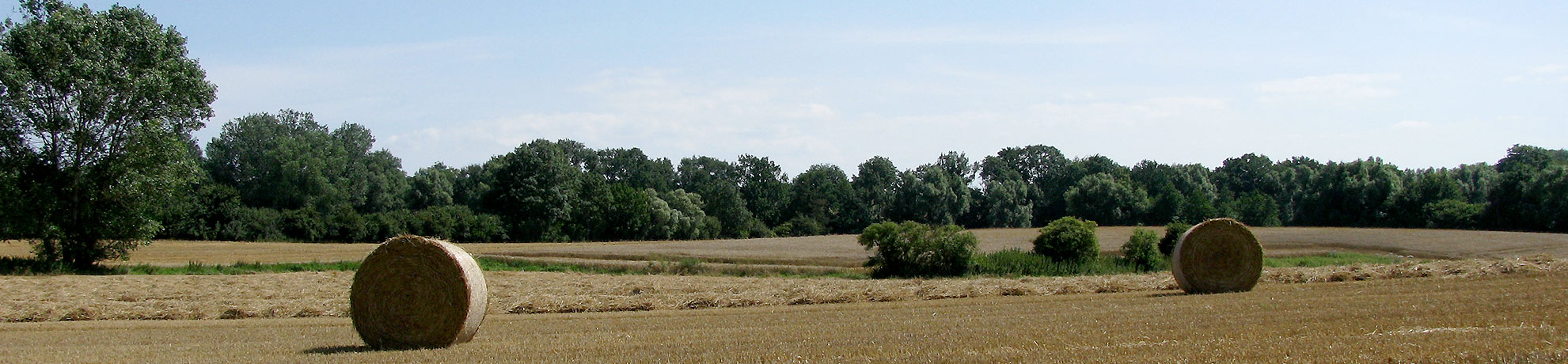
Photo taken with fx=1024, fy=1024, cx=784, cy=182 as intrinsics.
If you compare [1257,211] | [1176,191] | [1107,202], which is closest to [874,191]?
[1107,202]

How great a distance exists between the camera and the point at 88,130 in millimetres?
32938

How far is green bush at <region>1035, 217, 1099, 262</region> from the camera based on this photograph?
123 feet

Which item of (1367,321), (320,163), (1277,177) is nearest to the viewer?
(1367,321)

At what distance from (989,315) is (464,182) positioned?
8715 centimetres

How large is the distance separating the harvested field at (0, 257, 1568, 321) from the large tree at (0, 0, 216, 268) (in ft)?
14.1

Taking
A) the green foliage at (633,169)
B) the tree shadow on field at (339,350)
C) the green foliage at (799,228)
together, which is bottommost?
the tree shadow on field at (339,350)

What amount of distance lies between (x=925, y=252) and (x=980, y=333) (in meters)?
22.9

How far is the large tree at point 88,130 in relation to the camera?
31.8 meters

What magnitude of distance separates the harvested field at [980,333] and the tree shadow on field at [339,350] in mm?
58

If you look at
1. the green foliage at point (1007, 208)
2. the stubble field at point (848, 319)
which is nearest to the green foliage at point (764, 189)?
the green foliage at point (1007, 208)

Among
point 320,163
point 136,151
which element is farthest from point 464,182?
point 136,151

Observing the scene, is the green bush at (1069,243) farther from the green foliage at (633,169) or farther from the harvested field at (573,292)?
the green foliage at (633,169)

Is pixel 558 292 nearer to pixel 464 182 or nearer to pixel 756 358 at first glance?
pixel 756 358

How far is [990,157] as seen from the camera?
118m
